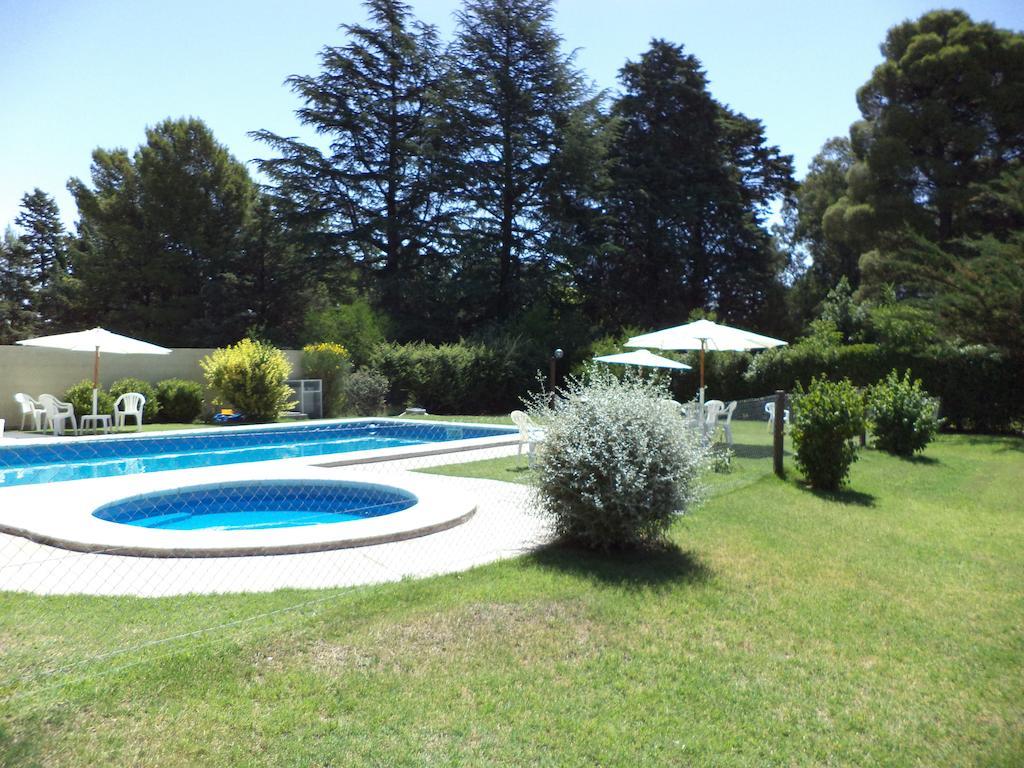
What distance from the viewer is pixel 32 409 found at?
16.0 m

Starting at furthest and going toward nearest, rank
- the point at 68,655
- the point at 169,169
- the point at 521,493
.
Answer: the point at 169,169
the point at 521,493
the point at 68,655

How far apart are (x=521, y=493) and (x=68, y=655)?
587cm

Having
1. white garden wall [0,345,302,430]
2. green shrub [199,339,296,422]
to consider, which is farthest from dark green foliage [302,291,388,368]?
white garden wall [0,345,302,430]

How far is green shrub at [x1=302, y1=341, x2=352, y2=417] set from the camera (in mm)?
21156

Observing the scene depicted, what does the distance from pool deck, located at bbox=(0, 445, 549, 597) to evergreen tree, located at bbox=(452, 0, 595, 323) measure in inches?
878

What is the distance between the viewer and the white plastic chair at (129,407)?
16.6 metres

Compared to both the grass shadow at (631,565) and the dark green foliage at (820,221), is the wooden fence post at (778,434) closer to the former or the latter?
the grass shadow at (631,565)

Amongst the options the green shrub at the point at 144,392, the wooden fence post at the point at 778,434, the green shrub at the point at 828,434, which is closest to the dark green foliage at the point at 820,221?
the wooden fence post at the point at 778,434

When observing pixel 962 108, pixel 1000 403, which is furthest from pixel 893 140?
pixel 1000 403

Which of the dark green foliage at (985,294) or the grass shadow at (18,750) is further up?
the dark green foliage at (985,294)

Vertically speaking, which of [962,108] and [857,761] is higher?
[962,108]

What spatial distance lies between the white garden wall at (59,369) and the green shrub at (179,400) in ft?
2.57

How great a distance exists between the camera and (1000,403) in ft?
59.9

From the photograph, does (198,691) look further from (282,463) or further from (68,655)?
(282,463)
